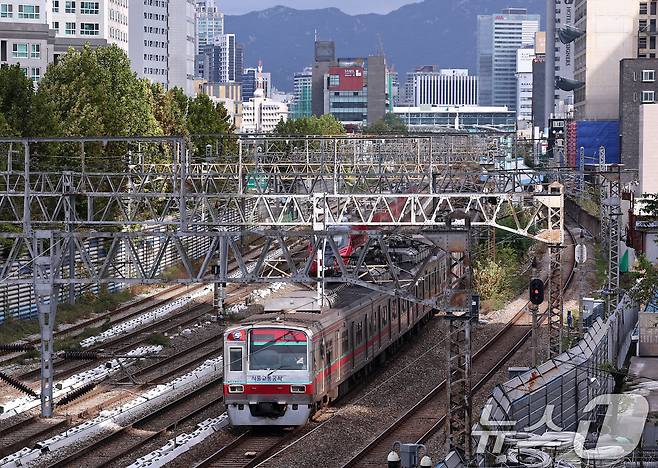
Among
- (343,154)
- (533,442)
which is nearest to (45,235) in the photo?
(533,442)

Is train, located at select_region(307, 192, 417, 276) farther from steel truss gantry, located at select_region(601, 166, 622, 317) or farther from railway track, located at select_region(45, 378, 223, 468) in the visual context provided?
steel truss gantry, located at select_region(601, 166, 622, 317)

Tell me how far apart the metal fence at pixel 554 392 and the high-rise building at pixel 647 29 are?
3137 inches

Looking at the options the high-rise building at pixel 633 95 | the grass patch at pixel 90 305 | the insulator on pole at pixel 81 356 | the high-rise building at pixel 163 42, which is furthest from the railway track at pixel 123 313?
the high-rise building at pixel 163 42

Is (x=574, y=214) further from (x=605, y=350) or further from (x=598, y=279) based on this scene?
(x=605, y=350)

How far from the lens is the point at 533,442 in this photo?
1612 cm

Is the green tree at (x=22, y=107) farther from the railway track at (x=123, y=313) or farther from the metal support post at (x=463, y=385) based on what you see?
the metal support post at (x=463, y=385)

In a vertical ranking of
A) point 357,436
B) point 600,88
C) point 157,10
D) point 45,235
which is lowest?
point 357,436

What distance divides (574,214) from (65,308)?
45.2 m

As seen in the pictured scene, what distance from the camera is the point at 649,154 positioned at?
2313 inches

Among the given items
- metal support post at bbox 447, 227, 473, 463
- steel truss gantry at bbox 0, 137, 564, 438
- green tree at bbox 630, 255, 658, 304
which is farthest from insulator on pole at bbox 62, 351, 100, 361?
metal support post at bbox 447, 227, 473, 463

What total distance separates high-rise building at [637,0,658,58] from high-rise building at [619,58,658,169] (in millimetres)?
18363

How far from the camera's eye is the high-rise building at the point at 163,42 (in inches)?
5556

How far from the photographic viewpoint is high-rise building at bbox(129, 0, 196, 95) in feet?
463

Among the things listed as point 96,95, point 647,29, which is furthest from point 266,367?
point 647,29
